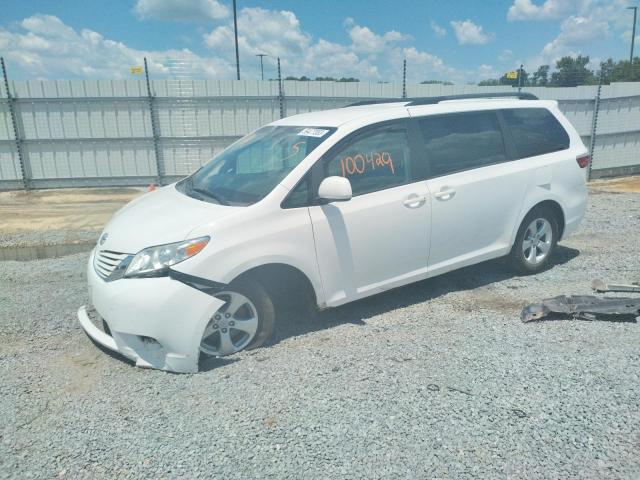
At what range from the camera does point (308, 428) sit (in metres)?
2.82

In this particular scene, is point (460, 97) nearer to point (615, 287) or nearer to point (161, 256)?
point (615, 287)

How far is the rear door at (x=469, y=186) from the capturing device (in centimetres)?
452

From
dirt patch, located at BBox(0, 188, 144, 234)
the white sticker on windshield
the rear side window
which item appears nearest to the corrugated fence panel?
dirt patch, located at BBox(0, 188, 144, 234)

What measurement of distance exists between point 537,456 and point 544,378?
82 centimetres

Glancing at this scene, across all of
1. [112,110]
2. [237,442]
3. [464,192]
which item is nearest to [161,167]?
[112,110]

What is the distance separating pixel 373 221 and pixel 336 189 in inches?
21.5

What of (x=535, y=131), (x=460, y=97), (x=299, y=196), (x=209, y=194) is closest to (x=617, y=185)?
(x=535, y=131)

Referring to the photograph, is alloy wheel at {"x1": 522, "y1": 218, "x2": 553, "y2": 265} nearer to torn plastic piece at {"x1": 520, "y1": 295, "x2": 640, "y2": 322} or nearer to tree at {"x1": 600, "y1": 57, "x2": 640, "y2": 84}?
torn plastic piece at {"x1": 520, "y1": 295, "x2": 640, "y2": 322}

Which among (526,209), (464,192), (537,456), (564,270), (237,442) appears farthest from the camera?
(564,270)

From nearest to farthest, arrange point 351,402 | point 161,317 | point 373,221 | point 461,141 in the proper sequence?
point 351,402 < point 161,317 < point 373,221 < point 461,141

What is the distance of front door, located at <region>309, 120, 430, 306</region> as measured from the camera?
3.96 m

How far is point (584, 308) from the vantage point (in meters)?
4.24

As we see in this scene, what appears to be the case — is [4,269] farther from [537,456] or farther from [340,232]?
[537,456]

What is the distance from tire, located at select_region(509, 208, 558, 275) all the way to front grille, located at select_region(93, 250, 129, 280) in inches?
154
